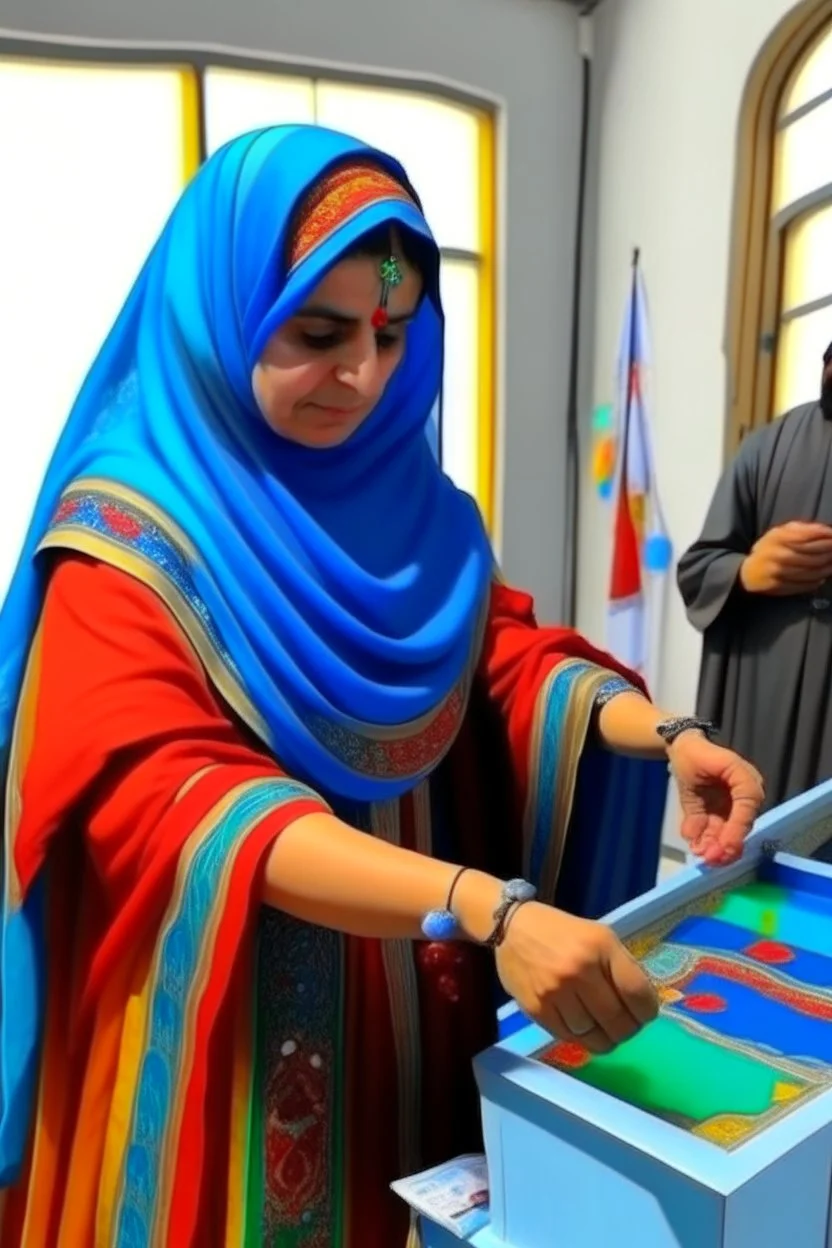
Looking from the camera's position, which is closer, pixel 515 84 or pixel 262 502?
pixel 262 502

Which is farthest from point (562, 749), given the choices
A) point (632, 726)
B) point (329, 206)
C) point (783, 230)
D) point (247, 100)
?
point (247, 100)

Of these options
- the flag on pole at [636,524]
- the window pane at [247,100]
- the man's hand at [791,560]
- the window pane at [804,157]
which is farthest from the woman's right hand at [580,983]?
the window pane at [247,100]

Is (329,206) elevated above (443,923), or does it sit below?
above

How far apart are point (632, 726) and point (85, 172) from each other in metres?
1.75

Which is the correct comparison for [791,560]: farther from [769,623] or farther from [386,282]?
[386,282]

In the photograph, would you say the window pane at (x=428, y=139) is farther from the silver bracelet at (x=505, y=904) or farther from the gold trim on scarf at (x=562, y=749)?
the silver bracelet at (x=505, y=904)

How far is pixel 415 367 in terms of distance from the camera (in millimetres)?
855

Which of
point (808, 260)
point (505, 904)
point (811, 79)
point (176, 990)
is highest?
point (811, 79)

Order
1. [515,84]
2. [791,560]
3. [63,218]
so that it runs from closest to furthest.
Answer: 1. [791,560]
2. [63,218]
3. [515,84]

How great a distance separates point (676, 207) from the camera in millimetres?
2195

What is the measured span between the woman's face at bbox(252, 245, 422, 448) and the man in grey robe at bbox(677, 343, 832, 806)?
855 mm

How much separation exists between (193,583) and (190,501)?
57 mm

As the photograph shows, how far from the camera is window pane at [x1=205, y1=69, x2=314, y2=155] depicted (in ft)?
6.98

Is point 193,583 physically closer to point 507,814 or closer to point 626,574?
point 507,814
